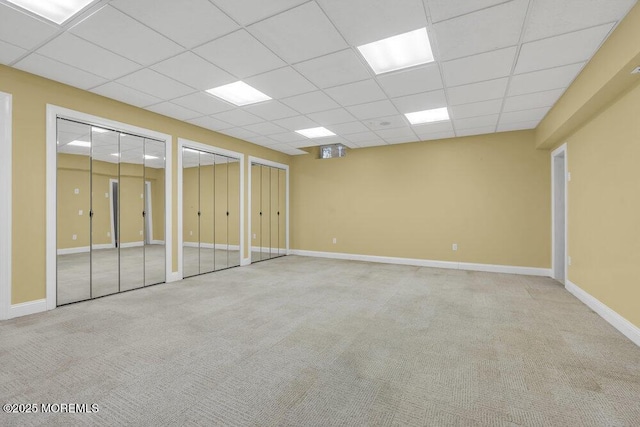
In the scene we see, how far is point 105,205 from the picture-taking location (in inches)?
197

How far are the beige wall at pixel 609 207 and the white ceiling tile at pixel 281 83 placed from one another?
3639mm

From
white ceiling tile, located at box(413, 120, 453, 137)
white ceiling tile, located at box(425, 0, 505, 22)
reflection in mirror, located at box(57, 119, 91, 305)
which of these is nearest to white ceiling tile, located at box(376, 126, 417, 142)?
white ceiling tile, located at box(413, 120, 453, 137)

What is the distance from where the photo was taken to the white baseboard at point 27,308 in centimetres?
344

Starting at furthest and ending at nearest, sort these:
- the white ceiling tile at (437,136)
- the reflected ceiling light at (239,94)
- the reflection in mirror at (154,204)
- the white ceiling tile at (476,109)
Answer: the white ceiling tile at (437,136)
the reflection in mirror at (154,204)
the white ceiling tile at (476,109)
the reflected ceiling light at (239,94)

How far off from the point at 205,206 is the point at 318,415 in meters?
6.52

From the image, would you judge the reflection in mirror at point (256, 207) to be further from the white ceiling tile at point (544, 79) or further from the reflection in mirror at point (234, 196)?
the white ceiling tile at point (544, 79)

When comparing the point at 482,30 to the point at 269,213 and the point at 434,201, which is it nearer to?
the point at 434,201

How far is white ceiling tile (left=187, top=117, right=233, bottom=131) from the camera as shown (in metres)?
5.36

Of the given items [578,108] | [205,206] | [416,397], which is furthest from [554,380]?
[205,206]

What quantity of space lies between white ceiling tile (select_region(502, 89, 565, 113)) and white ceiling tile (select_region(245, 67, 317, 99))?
313cm

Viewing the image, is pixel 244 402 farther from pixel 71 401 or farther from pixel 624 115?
pixel 624 115

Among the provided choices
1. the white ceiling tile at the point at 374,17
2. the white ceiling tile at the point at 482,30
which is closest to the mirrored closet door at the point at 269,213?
the white ceiling tile at the point at 374,17

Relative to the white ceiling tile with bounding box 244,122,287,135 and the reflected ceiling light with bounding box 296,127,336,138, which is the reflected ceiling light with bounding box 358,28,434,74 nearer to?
the reflected ceiling light with bounding box 296,127,336,138

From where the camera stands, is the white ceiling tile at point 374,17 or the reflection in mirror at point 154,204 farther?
the reflection in mirror at point 154,204
